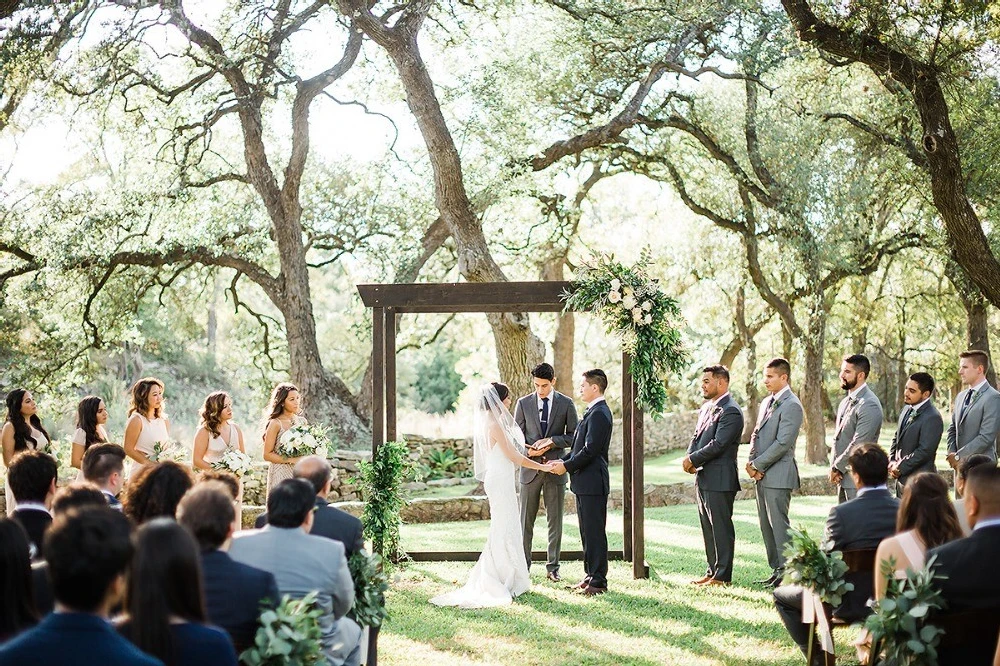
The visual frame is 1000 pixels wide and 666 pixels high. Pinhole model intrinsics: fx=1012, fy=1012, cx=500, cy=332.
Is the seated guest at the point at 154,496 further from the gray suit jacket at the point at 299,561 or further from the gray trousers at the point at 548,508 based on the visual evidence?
the gray trousers at the point at 548,508

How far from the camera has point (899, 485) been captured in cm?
899

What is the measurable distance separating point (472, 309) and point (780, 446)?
317cm

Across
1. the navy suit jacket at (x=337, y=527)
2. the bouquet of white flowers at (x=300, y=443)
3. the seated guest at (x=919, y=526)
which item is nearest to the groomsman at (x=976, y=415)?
the seated guest at (x=919, y=526)

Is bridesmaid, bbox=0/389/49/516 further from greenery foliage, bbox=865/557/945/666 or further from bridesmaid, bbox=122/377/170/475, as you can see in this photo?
greenery foliage, bbox=865/557/945/666

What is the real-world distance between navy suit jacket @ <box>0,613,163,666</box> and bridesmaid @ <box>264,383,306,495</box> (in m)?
6.30

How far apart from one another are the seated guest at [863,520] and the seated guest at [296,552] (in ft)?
9.47

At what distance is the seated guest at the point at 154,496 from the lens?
4.52 meters

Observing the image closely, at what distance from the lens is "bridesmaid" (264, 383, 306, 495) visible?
29.6ft

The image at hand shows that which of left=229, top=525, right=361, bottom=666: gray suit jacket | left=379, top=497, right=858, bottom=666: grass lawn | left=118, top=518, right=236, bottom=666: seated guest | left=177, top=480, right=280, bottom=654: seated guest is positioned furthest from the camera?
left=379, top=497, right=858, bottom=666: grass lawn

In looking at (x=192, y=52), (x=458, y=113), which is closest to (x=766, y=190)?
(x=458, y=113)

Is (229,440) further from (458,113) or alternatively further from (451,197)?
(458,113)

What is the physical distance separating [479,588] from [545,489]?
1567 millimetres

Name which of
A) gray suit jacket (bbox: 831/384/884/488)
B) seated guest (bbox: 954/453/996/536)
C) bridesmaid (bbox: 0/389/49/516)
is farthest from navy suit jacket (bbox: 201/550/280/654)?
gray suit jacket (bbox: 831/384/884/488)

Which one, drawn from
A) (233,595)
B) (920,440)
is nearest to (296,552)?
(233,595)
